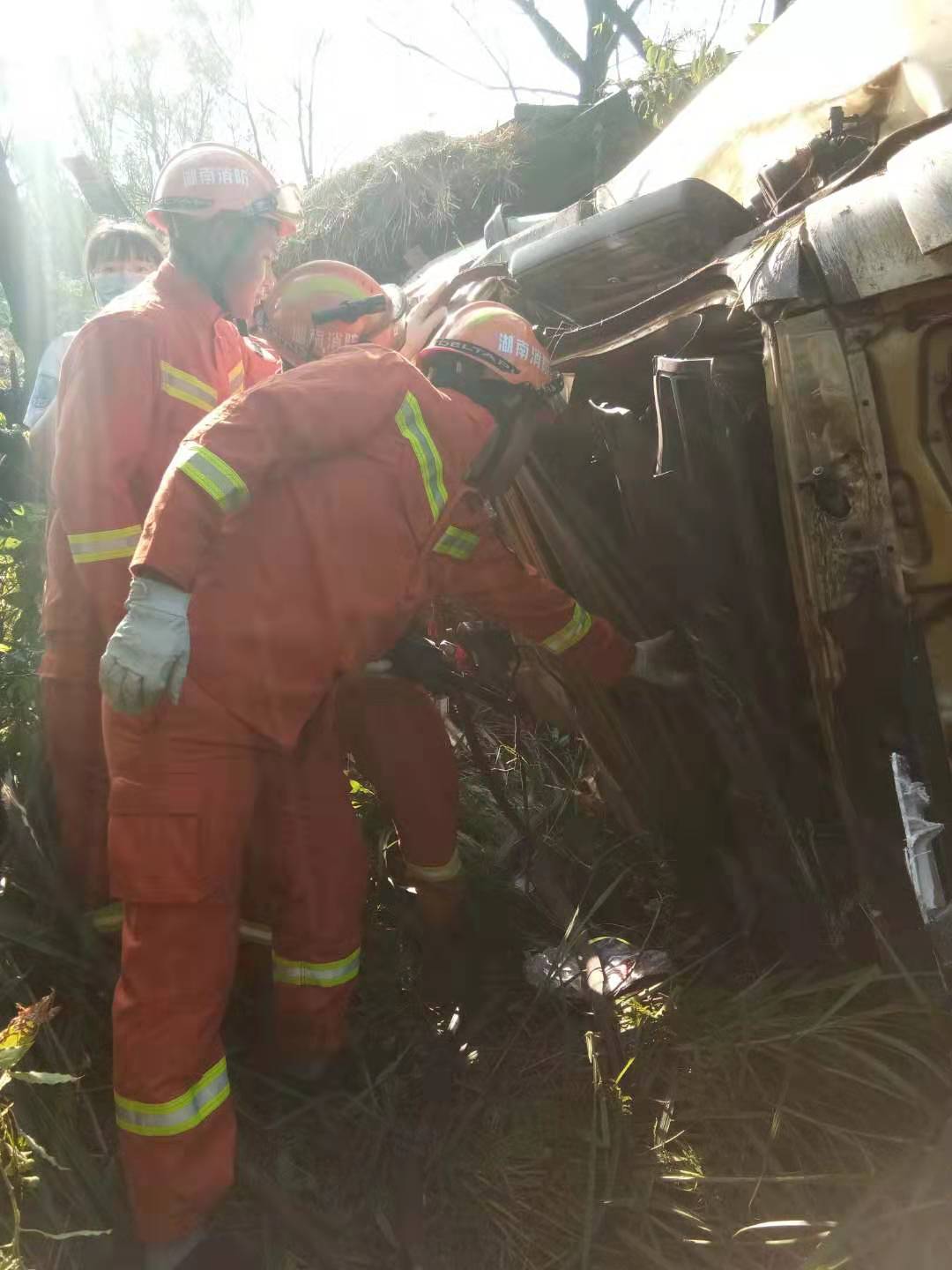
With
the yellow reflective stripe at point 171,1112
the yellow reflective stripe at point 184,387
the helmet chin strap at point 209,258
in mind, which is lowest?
the yellow reflective stripe at point 171,1112

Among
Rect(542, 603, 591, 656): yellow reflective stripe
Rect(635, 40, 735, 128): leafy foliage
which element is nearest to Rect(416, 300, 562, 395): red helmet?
Rect(542, 603, 591, 656): yellow reflective stripe

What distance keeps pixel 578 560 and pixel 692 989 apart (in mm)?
1112

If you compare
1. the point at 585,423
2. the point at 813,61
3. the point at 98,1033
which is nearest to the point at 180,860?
the point at 98,1033

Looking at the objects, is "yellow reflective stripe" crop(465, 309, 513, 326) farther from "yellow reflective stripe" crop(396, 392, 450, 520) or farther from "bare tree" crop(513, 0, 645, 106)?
"bare tree" crop(513, 0, 645, 106)

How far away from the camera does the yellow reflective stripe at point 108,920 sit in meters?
2.60

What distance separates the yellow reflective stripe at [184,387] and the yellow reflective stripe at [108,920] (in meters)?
1.27

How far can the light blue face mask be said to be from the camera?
3.34 meters

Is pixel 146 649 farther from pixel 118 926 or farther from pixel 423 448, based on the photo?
pixel 118 926

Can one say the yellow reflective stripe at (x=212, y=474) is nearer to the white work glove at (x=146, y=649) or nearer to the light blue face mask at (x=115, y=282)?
the white work glove at (x=146, y=649)

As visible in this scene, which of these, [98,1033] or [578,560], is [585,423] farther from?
[98,1033]

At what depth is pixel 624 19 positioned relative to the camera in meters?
11.6

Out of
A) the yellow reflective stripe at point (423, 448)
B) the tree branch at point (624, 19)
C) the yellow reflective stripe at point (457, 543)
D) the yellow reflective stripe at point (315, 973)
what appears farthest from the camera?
the tree branch at point (624, 19)

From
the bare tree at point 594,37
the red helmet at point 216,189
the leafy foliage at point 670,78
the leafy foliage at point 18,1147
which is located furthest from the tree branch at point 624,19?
the leafy foliage at point 18,1147

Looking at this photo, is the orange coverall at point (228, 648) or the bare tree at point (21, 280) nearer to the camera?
the orange coverall at point (228, 648)
